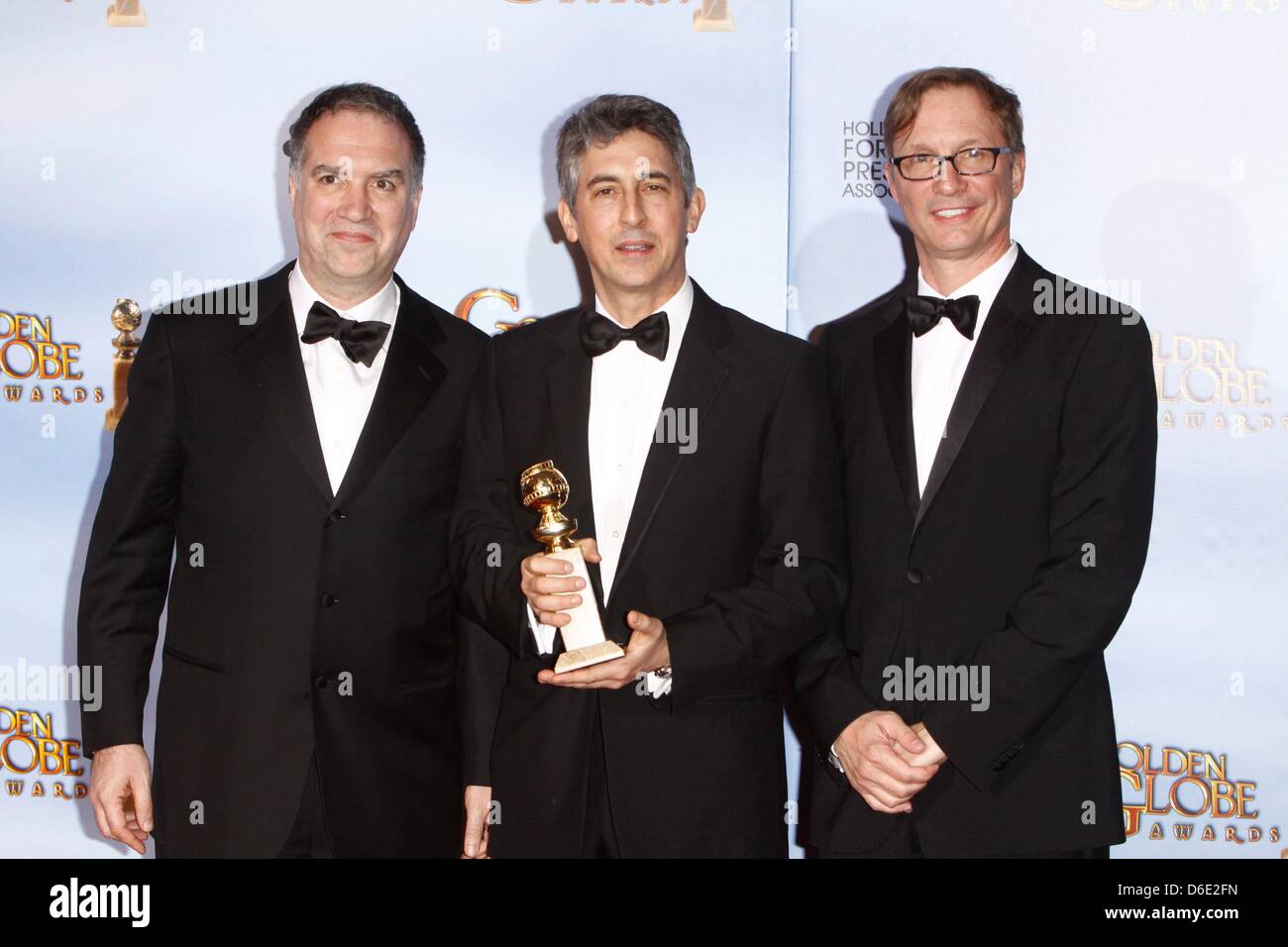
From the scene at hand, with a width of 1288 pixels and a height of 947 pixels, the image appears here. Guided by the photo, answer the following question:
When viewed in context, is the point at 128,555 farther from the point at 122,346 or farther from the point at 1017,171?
the point at 1017,171

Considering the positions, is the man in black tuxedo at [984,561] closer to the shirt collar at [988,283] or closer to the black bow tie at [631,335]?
the shirt collar at [988,283]

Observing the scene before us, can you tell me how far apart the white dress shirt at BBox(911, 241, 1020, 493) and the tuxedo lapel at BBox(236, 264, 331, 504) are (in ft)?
4.38

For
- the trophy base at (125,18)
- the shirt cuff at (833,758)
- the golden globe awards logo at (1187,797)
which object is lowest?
the golden globe awards logo at (1187,797)

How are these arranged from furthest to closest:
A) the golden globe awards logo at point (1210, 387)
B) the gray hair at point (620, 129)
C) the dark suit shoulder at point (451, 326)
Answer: the golden globe awards logo at point (1210, 387)
the dark suit shoulder at point (451, 326)
the gray hair at point (620, 129)

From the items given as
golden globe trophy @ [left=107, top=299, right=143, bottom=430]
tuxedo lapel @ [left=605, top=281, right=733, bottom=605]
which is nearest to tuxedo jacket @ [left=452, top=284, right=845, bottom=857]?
tuxedo lapel @ [left=605, top=281, right=733, bottom=605]

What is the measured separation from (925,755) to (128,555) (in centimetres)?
182

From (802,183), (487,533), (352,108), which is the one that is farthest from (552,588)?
(802,183)

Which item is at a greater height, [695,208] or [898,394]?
[695,208]

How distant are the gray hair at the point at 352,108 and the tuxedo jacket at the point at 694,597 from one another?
0.79m

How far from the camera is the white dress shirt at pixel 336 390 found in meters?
2.79

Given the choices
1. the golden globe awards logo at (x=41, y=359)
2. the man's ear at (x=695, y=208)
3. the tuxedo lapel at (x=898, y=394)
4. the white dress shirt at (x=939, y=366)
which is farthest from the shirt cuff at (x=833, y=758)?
the golden globe awards logo at (x=41, y=359)

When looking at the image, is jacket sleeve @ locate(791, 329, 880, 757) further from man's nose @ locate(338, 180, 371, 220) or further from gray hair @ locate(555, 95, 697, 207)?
man's nose @ locate(338, 180, 371, 220)

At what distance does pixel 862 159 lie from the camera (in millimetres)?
3572
